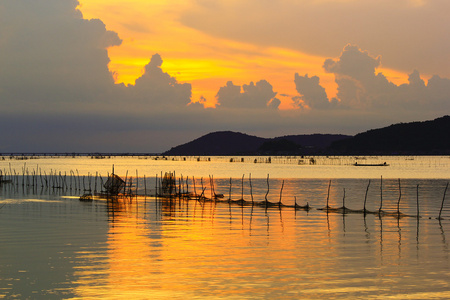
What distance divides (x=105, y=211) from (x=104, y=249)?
53.1ft

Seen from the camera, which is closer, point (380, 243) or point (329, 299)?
point (329, 299)

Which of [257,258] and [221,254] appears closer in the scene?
[257,258]

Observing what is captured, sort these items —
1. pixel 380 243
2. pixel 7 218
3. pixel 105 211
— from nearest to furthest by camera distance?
pixel 380 243, pixel 7 218, pixel 105 211

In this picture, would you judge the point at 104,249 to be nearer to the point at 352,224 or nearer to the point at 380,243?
the point at 380,243

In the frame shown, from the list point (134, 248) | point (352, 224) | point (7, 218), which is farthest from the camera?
point (7, 218)

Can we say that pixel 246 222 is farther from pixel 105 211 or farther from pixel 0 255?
pixel 0 255

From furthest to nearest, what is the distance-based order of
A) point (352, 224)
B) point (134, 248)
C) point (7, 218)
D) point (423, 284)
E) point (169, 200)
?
point (169, 200)
point (7, 218)
point (352, 224)
point (134, 248)
point (423, 284)

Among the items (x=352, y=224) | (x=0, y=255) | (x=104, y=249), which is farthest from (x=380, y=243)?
(x=0, y=255)

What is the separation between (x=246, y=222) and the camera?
3312 cm

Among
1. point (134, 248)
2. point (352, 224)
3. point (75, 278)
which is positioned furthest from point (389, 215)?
point (75, 278)

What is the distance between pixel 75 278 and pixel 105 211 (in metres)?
21.5

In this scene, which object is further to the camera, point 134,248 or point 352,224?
point 352,224

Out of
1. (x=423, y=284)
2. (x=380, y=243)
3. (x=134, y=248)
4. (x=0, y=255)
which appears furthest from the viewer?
(x=380, y=243)

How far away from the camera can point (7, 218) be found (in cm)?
3456
